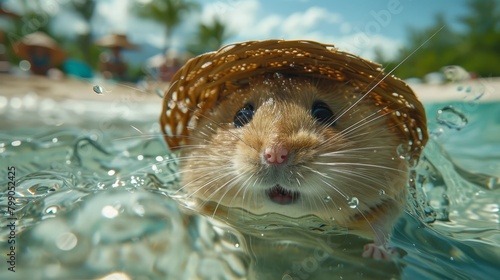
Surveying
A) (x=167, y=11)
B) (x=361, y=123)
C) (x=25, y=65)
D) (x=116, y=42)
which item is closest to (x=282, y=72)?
(x=361, y=123)

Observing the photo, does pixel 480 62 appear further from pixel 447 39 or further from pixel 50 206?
pixel 50 206

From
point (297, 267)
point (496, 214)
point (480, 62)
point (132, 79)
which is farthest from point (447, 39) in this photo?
point (297, 267)

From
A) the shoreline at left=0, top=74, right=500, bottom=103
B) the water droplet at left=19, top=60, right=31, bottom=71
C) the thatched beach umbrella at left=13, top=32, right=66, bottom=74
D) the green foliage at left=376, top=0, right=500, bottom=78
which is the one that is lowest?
the water droplet at left=19, top=60, right=31, bottom=71

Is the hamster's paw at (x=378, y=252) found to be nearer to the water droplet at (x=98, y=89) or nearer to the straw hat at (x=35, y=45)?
the water droplet at (x=98, y=89)

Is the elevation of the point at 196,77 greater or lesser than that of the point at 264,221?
greater

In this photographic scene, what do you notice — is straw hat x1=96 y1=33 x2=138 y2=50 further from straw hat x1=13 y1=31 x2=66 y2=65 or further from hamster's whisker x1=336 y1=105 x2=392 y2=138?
hamster's whisker x1=336 y1=105 x2=392 y2=138

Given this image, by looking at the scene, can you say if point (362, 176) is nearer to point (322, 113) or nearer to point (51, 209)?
point (322, 113)

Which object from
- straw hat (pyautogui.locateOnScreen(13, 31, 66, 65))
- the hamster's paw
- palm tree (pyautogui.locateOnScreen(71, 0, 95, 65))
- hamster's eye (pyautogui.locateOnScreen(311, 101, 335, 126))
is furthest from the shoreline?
palm tree (pyautogui.locateOnScreen(71, 0, 95, 65))
